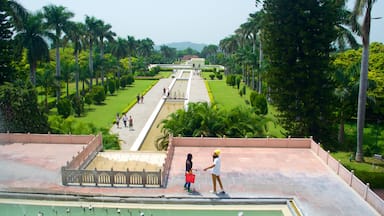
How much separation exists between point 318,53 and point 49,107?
80.1 ft

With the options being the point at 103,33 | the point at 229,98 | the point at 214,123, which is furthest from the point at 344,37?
the point at 103,33

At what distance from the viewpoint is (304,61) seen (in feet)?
75.4

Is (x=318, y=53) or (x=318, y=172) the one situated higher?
(x=318, y=53)

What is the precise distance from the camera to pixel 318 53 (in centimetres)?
2308

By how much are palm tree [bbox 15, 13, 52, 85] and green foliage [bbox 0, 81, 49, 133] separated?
33.0 feet

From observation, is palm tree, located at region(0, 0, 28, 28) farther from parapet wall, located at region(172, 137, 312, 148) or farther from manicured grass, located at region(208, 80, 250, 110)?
parapet wall, located at region(172, 137, 312, 148)

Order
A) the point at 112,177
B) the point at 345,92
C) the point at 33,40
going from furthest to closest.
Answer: the point at 33,40, the point at 345,92, the point at 112,177

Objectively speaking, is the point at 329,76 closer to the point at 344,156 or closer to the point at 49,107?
the point at 344,156

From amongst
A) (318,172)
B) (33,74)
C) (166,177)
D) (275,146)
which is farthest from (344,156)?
(33,74)

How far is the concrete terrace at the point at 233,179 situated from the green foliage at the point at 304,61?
675cm

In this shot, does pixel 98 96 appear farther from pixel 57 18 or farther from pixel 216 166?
pixel 216 166

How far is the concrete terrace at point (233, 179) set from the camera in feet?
39.0

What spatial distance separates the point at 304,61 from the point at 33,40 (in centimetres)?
2105

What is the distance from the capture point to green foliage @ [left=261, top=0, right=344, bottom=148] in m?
22.6
